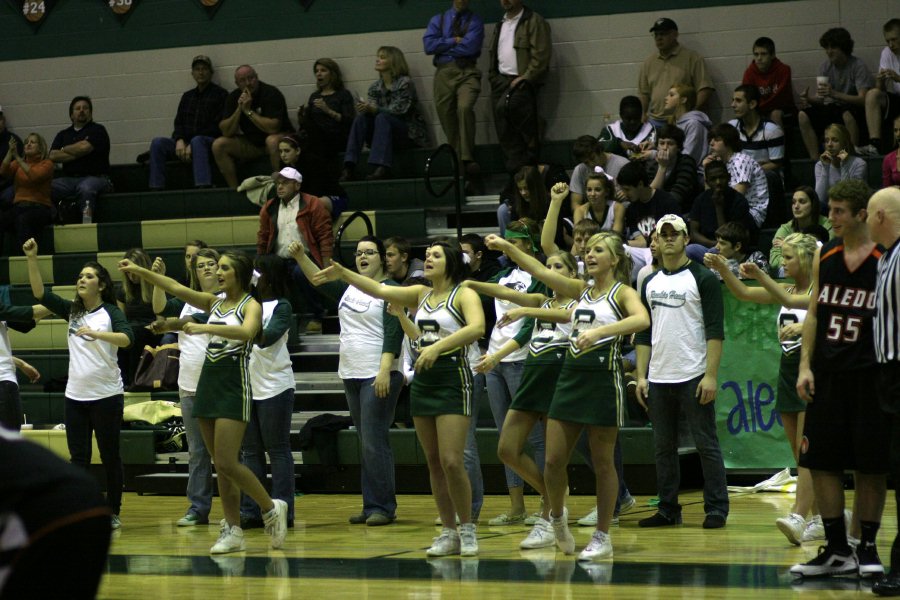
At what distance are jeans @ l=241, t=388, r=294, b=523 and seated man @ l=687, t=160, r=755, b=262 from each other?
11.7 feet

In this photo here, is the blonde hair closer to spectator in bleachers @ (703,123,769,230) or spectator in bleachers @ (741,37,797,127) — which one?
spectator in bleachers @ (703,123,769,230)

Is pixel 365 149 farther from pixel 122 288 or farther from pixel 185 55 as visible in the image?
pixel 122 288

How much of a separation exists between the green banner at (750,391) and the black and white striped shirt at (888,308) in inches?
145

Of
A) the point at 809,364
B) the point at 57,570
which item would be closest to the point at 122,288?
the point at 809,364

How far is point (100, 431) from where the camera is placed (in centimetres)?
754

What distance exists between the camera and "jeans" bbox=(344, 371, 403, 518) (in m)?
7.46

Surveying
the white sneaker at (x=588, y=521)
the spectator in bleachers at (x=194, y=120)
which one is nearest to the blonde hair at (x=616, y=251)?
the white sneaker at (x=588, y=521)

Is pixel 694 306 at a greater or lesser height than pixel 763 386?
greater

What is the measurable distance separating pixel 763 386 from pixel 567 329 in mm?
2598

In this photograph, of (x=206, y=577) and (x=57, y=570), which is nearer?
(x=57, y=570)

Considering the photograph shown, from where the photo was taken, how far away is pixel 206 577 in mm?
5762

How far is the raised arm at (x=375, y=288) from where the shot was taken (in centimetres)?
613

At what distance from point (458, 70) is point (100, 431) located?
5.74 metres

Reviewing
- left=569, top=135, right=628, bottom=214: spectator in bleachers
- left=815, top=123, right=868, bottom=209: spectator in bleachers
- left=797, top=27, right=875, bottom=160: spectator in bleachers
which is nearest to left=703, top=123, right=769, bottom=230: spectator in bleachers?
left=815, top=123, right=868, bottom=209: spectator in bleachers
